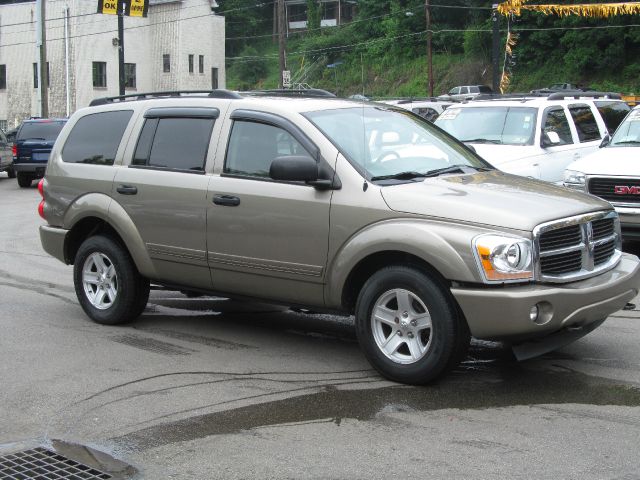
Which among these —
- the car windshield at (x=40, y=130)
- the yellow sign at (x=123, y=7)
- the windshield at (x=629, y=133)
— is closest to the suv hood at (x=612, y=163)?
the windshield at (x=629, y=133)

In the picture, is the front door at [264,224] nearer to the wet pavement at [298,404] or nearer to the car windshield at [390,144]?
the car windshield at [390,144]

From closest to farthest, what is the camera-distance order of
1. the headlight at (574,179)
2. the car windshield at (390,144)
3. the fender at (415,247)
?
the fender at (415,247)
the car windshield at (390,144)
the headlight at (574,179)

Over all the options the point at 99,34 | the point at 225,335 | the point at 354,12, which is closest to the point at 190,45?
the point at 99,34

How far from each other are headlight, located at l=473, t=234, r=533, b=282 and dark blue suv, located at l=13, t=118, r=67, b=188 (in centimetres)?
2017

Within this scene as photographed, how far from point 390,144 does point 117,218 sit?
2.40 metres

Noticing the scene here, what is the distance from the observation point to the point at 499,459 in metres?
4.57

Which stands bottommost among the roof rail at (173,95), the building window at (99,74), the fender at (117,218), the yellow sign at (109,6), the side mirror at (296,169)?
the fender at (117,218)

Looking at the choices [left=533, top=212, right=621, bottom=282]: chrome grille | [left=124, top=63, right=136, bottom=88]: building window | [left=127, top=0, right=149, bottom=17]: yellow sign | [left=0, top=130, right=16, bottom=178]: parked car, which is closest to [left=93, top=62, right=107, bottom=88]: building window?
[left=124, top=63, right=136, bottom=88]: building window

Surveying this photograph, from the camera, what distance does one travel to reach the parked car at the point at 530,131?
489 inches

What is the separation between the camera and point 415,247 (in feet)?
Answer: 18.7

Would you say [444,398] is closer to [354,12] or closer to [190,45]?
[190,45]

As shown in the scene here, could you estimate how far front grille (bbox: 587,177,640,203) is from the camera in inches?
406

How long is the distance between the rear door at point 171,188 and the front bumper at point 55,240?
2.71 ft

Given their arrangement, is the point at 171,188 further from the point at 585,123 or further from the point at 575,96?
the point at 575,96
